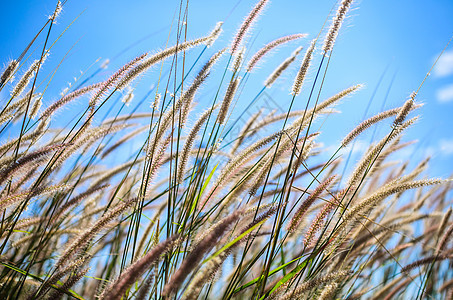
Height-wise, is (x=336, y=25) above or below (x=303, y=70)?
above

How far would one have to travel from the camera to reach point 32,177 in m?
1.75

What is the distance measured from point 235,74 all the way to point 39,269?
1.67m

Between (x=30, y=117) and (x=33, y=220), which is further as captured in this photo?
(x=30, y=117)

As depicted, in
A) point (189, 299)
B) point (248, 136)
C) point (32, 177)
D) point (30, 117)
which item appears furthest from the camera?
point (248, 136)

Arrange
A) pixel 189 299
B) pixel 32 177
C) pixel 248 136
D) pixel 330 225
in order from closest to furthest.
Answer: pixel 189 299 < pixel 330 225 < pixel 32 177 < pixel 248 136

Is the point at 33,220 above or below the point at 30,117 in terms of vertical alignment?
below

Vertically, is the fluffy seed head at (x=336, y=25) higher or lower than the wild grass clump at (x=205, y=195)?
higher

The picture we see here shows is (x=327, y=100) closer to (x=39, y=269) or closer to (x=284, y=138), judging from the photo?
(x=284, y=138)

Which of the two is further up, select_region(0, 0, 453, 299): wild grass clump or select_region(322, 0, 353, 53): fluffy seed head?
select_region(322, 0, 353, 53): fluffy seed head

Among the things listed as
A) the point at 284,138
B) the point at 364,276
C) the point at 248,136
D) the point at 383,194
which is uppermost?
the point at 248,136

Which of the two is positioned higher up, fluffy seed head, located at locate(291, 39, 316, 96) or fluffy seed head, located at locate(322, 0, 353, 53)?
fluffy seed head, located at locate(322, 0, 353, 53)

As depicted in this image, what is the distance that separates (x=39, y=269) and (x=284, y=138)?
5.51 ft

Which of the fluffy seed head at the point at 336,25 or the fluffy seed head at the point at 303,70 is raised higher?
the fluffy seed head at the point at 336,25

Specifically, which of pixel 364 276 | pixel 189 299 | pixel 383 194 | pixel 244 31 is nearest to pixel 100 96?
pixel 244 31
